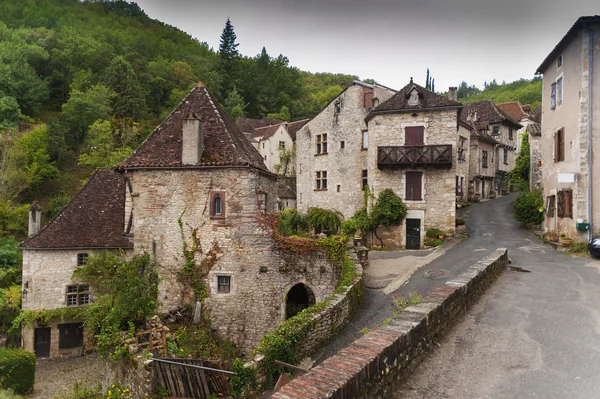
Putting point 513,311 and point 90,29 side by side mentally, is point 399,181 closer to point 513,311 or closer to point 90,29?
point 513,311

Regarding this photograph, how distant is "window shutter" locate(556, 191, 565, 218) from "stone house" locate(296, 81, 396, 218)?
1143cm

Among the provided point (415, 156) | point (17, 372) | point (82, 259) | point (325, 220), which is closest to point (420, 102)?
point (415, 156)

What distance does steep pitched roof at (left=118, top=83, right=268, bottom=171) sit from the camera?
15.3 meters

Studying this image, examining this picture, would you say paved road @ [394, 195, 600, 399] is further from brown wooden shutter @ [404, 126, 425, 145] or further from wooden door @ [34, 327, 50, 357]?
wooden door @ [34, 327, 50, 357]

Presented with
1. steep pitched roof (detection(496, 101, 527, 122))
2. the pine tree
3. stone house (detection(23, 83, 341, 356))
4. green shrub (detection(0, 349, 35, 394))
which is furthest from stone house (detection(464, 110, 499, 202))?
the pine tree

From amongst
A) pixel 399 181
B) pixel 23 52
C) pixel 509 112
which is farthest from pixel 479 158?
pixel 23 52

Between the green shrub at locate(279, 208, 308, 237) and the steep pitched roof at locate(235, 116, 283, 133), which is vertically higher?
the steep pitched roof at locate(235, 116, 283, 133)

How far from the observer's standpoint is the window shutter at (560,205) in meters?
18.5

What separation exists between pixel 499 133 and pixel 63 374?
140 feet

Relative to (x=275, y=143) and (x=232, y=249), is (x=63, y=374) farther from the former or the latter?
(x=275, y=143)

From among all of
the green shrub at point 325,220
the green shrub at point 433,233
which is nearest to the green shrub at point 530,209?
the green shrub at point 433,233

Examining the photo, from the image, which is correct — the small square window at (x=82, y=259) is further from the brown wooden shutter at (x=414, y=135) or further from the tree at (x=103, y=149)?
the brown wooden shutter at (x=414, y=135)

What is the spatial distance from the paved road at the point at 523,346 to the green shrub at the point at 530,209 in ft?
40.7

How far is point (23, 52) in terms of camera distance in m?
53.4
